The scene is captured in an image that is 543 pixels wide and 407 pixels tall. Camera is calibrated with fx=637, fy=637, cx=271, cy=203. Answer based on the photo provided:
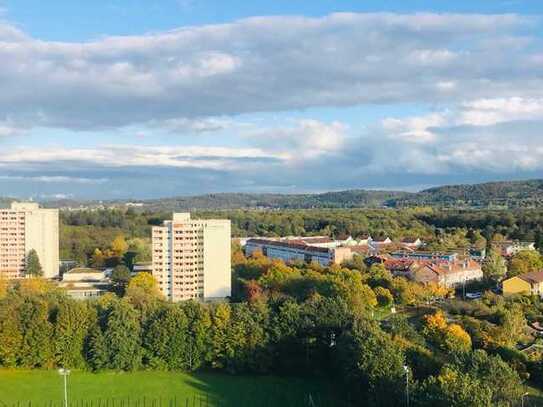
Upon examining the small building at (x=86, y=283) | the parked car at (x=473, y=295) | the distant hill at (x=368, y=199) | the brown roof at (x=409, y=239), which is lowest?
the parked car at (x=473, y=295)

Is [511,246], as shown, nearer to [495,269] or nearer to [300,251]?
[495,269]

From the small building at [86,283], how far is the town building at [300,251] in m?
14.5

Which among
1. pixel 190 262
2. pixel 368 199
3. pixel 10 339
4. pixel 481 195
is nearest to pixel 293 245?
pixel 190 262

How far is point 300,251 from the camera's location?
177 ft

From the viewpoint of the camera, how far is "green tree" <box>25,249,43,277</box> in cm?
4547

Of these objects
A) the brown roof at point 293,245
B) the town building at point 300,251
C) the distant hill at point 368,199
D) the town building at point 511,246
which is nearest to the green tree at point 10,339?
the town building at point 300,251

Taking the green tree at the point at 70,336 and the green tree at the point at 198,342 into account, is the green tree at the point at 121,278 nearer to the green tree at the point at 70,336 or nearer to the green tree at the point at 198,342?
the green tree at the point at 70,336

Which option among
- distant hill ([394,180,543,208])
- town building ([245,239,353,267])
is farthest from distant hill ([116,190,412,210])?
town building ([245,239,353,267])

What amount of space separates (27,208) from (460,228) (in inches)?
1722

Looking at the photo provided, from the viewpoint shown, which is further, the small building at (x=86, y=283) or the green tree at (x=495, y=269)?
the green tree at (x=495, y=269)

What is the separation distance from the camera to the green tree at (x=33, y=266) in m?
45.5

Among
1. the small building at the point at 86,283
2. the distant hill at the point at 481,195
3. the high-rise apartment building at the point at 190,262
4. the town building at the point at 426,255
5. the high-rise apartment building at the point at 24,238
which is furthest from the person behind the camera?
the distant hill at the point at 481,195

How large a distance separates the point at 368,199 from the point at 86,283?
122015 millimetres

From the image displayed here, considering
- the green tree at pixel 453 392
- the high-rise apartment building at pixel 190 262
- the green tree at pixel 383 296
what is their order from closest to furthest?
the green tree at pixel 453 392 < the green tree at pixel 383 296 < the high-rise apartment building at pixel 190 262
